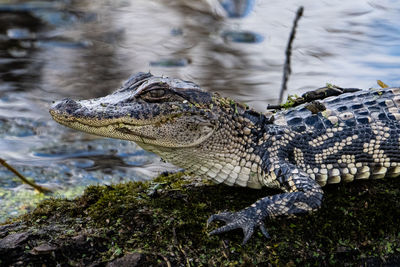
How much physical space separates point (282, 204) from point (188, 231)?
0.69 meters

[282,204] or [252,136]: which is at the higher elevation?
[252,136]

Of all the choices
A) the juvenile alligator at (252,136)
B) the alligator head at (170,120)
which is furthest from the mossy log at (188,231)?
the alligator head at (170,120)

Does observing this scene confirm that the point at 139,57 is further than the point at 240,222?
Yes

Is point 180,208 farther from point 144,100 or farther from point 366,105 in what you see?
point 366,105

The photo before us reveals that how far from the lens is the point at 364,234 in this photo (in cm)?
368

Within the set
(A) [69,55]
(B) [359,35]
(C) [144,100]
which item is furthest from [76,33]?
(C) [144,100]

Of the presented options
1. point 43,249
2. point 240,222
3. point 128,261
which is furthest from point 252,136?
point 43,249

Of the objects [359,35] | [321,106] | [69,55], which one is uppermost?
[321,106]

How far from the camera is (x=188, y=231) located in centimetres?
353

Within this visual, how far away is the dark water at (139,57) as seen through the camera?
6.93 metres

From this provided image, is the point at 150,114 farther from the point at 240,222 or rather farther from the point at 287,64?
the point at 287,64

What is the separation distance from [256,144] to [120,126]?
1061 millimetres

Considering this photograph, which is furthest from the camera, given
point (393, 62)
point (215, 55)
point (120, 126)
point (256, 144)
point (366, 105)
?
point (215, 55)

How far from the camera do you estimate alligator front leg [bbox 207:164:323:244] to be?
138 inches
